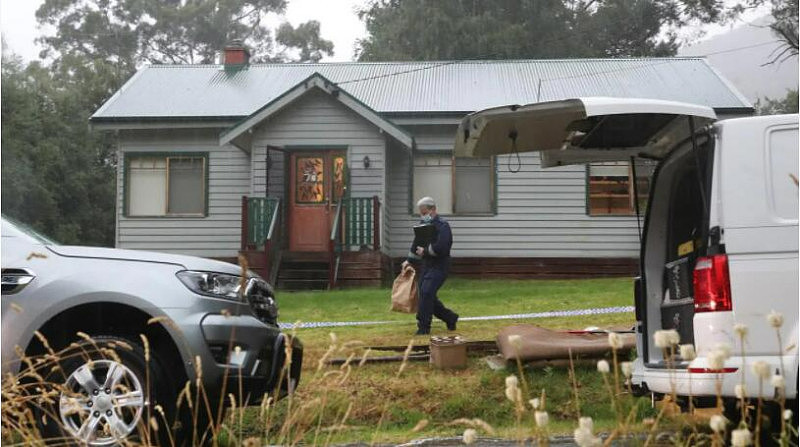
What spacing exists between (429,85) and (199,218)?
6.00 m

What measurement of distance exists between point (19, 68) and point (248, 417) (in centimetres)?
3478

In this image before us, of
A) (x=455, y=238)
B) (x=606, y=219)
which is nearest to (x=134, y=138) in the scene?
(x=455, y=238)

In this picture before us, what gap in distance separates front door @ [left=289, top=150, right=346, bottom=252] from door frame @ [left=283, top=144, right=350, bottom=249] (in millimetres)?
21

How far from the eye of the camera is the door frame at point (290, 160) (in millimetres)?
19234

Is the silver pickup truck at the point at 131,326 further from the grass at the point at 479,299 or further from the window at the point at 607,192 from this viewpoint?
the window at the point at 607,192

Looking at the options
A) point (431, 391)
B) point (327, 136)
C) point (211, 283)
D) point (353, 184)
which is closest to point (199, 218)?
point (327, 136)

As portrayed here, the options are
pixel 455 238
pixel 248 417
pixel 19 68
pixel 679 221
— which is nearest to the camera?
pixel 679 221

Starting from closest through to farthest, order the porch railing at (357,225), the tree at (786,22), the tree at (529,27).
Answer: the porch railing at (357,225) → the tree at (786,22) → the tree at (529,27)

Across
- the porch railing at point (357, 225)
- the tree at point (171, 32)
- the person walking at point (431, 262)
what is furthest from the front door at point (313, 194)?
the tree at point (171, 32)

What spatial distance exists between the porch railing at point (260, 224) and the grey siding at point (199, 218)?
1.62 meters

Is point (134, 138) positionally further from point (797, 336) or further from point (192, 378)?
point (797, 336)

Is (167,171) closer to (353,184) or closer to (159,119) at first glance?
(159,119)

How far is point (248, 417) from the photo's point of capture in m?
7.43

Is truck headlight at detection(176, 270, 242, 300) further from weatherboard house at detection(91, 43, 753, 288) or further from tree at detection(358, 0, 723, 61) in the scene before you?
tree at detection(358, 0, 723, 61)
